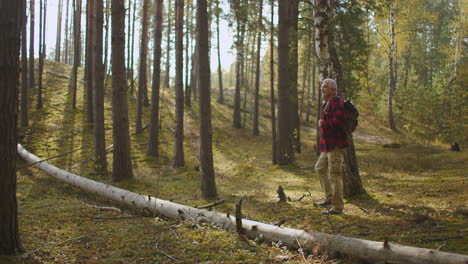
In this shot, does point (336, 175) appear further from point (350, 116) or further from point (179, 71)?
point (179, 71)

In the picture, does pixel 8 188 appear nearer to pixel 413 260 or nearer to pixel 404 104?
pixel 413 260

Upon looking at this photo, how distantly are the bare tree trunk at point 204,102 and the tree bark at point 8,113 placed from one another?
4044mm

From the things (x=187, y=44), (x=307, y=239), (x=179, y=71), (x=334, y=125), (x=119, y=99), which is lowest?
(x=307, y=239)

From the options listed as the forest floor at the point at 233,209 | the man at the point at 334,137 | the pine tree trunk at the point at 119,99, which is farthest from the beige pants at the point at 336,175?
the pine tree trunk at the point at 119,99

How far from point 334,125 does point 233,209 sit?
110 inches

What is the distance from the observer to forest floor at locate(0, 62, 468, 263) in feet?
15.2

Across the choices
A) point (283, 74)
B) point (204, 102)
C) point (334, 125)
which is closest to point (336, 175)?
point (334, 125)

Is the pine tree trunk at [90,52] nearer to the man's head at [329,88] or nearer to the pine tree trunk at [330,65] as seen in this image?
the pine tree trunk at [330,65]

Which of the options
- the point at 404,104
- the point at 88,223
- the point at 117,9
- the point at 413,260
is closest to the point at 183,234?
the point at 88,223

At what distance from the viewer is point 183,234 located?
556 cm

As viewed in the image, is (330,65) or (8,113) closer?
(8,113)

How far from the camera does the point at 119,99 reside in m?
10.7

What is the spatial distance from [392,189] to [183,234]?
5.73m

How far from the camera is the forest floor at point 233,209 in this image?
15.2ft
